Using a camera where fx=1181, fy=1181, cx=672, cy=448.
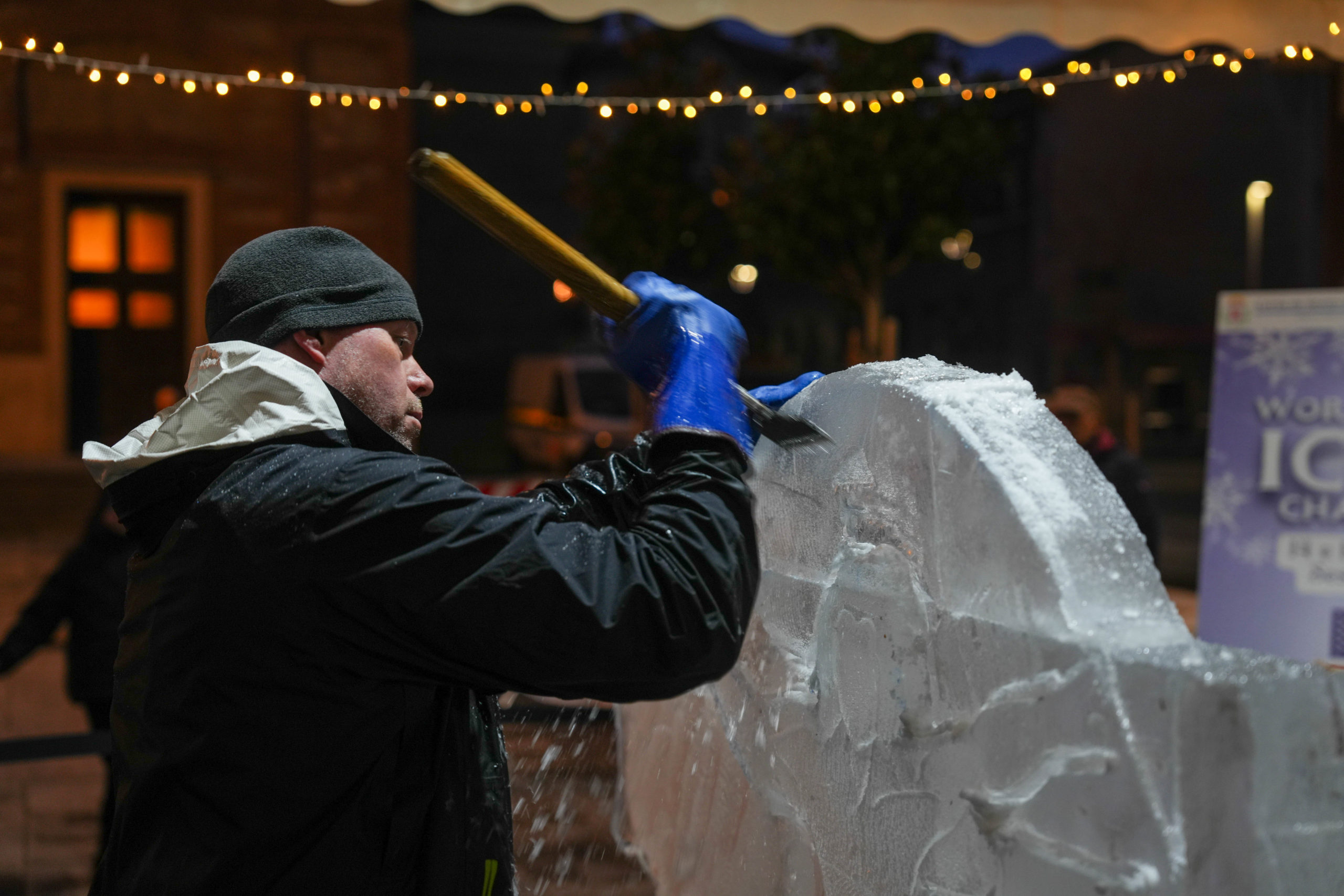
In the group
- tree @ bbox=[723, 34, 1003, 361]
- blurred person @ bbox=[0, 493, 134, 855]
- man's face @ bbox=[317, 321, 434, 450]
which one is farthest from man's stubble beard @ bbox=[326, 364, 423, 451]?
tree @ bbox=[723, 34, 1003, 361]

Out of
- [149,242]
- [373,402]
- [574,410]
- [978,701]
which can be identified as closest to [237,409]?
[373,402]

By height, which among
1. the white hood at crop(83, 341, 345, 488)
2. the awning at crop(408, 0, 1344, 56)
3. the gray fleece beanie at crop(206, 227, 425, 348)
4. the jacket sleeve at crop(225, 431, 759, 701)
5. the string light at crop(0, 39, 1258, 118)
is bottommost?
the jacket sleeve at crop(225, 431, 759, 701)

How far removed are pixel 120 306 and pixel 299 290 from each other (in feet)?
41.6

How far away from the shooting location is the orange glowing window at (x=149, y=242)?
12531 millimetres

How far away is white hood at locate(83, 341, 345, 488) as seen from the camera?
1.27m

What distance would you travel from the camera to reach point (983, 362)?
1952 cm

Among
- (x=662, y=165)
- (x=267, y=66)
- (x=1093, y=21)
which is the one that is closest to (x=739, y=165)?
(x=662, y=165)

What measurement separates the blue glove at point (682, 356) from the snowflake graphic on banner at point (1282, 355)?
3.42 meters

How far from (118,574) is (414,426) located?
8.11 ft

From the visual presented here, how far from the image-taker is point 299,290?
1395 millimetres

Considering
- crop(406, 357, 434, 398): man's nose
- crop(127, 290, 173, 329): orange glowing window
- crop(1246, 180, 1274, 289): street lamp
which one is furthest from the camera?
crop(1246, 180, 1274, 289): street lamp

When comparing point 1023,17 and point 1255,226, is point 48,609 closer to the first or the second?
point 1023,17

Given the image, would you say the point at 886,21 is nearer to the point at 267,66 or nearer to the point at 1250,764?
the point at 1250,764

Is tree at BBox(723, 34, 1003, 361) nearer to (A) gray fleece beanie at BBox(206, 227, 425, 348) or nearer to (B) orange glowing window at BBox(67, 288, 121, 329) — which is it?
(B) orange glowing window at BBox(67, 288, 121, 329)
